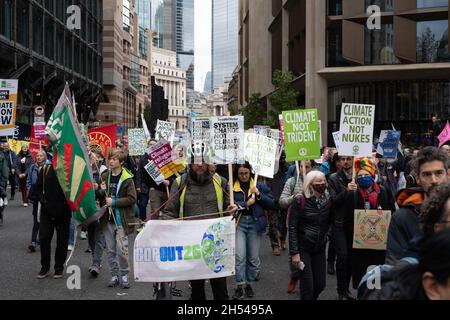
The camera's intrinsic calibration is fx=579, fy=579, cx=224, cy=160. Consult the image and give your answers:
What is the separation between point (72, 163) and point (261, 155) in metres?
2.87

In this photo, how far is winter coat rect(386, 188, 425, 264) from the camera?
3.64 metres

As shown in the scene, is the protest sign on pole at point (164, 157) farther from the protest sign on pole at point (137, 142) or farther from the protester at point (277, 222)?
the protest sign on pole at point (137, 142)

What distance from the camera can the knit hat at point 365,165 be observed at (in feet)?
21.8

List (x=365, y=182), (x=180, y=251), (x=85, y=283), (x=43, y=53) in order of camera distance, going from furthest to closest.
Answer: (x=43, y=53), (x=85, y=283), (x=365, y=182), (x=180, y=251)

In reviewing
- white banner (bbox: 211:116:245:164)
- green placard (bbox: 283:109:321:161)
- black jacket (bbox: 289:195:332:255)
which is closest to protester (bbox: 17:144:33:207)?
green placard (bbox: 283:109:321:161)

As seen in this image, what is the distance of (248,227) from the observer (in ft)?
24.6

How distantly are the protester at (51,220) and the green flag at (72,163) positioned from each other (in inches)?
62.9

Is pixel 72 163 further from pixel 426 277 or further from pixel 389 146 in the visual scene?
pixel 389 146

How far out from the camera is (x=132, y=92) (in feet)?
353

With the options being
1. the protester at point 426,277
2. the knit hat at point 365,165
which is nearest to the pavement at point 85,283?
A: the knit hat at point 365,165

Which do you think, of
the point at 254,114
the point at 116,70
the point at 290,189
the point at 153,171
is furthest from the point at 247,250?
the point at 116,70

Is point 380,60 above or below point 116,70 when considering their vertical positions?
below
